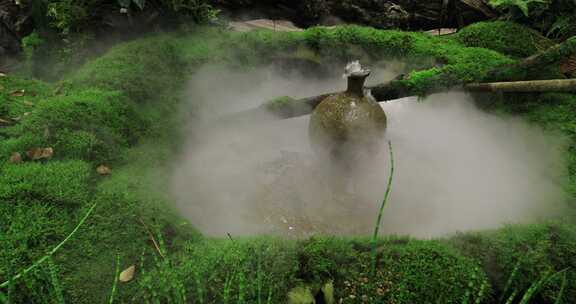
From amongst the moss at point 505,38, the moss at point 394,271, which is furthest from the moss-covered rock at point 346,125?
the moss at point 505,38

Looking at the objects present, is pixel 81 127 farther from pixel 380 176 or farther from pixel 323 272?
pixel 380 176

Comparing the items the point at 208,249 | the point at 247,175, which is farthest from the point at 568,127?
the point at 208,249

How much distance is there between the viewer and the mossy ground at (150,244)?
2.18 metres

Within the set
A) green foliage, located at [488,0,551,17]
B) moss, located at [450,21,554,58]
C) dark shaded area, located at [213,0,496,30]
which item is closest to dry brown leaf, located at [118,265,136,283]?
dark shaded area, located at [213,0,496,30]

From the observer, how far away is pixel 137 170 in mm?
3432

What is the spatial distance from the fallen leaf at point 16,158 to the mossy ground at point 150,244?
8 cm

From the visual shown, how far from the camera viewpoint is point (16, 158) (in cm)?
312

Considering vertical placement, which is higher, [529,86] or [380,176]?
[529,86]

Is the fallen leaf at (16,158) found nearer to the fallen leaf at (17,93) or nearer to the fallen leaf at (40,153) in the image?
the fallen leaf at (40,153)

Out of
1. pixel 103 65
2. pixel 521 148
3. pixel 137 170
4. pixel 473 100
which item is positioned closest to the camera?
pixel 137 170

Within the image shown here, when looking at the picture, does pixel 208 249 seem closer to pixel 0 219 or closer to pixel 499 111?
pixel 0 219

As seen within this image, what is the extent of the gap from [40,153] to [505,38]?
6.77 meters

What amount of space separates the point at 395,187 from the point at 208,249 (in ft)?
7.92

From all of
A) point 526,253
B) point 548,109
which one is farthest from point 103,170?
point 548,109
